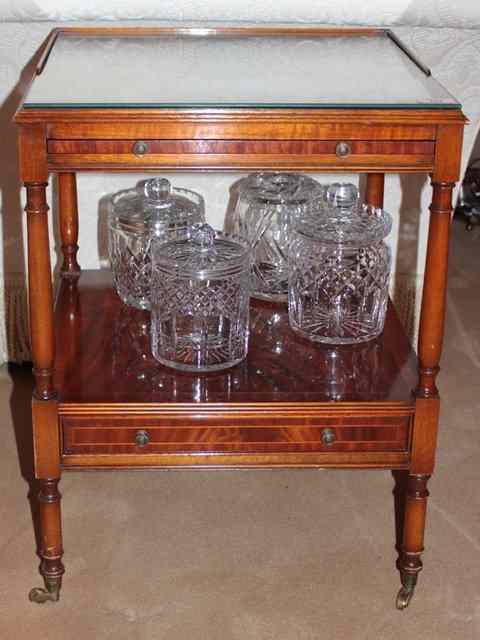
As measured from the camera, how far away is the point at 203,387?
1284 millimetres

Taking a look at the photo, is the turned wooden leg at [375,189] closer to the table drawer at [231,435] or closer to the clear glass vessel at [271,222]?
the clear glass vessel at [271,222]

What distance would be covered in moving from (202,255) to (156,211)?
0.20 m

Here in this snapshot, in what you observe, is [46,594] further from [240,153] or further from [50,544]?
[240,153]

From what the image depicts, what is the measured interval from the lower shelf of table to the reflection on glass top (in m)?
0.35

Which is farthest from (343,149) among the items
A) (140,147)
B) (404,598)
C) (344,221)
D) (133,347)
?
(404,598)

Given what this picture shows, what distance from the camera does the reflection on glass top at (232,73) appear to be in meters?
1.11

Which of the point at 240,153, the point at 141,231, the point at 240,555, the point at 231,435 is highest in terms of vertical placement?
the point at 240,153

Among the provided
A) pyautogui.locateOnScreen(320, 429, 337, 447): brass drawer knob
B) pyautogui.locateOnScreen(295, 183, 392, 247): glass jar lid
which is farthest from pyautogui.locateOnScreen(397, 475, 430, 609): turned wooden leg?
pyautogui.locateOnScreen(295, 183, 392, 247): glass jar lid

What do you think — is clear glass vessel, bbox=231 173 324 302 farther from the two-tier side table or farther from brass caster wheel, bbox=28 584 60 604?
brass caster wheel, bbox=28 584 60 604

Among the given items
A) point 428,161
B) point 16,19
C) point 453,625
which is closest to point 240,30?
point 16,19

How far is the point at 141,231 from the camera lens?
151 cm

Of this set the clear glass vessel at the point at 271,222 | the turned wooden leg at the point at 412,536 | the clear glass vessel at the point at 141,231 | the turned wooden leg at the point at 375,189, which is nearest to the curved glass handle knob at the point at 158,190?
the clear glass vessel at the point at 141,231

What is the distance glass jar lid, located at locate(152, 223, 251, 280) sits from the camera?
1318mm

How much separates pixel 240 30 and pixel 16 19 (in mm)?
345
